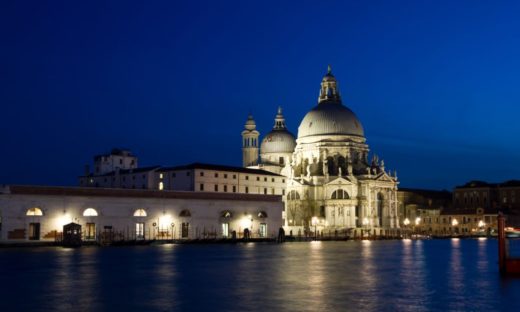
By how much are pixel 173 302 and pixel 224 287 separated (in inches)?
161

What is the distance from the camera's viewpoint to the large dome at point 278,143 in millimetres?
112438

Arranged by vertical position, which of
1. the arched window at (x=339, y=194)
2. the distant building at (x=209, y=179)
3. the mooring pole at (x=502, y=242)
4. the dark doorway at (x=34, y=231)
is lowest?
the mooring pole at (x=502, y=242)

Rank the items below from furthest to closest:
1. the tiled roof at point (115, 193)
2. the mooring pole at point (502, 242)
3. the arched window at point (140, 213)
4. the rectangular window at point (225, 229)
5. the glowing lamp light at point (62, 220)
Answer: the rectangular window at point (225, 229) → the arched window at point (140, 213) → the glowing lamp light at point (62, 220) → the tiled roof at point (115, 193) → the mooring pole at point (502, 242)

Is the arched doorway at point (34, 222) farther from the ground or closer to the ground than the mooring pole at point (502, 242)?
farther from the ground

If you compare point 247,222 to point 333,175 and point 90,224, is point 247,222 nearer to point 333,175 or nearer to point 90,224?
point 90,224

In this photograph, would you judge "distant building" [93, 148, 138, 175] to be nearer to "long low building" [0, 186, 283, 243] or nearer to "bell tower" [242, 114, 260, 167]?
"bell tower" [242, 114, 260, 167]

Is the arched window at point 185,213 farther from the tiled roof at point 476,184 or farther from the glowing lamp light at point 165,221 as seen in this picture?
the tiled roof at point 476,184

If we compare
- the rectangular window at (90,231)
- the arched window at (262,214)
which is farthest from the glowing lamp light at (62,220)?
the arched window at (262,214)

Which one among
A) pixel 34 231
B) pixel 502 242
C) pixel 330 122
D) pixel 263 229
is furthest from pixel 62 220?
pixel 330 122

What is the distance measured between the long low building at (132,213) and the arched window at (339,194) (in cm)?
1683

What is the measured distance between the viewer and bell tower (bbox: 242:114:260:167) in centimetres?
11331

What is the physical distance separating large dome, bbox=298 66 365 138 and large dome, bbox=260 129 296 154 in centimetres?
603

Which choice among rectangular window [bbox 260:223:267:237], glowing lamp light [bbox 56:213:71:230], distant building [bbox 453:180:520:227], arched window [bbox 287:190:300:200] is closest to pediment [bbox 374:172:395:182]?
arched window [bbox 287:190:300:200]

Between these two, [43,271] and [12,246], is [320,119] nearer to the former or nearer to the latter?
[12,246]
